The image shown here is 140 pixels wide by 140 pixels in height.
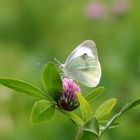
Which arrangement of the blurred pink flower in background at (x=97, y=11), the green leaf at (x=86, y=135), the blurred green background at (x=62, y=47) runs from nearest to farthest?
the green leaf at (x=86, y=135) → the blurred green background at (x=62, y=47) → the blurred pink flower in background at (x=97, y=11)

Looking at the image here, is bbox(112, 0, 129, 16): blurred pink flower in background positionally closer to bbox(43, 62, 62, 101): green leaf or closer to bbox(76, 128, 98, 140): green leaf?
bbox(43, 62, 62, 101): green leaf

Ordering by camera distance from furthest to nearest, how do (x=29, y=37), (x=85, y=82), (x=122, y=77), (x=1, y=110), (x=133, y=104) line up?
(x=29, y=37) → (x=122, y=77) → (x=1, y=110) → (x=85, y=82) → (x=133, y=104)

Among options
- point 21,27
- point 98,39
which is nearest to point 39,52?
point 98,39

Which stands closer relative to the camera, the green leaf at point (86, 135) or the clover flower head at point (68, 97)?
the green leaf at point (86, 135)

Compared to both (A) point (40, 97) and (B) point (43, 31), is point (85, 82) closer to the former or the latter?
(A) point (40, 97)

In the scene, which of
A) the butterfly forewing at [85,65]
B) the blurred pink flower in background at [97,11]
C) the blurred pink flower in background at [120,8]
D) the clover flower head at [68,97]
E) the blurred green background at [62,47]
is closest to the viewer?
the clover flower head at [68,97]

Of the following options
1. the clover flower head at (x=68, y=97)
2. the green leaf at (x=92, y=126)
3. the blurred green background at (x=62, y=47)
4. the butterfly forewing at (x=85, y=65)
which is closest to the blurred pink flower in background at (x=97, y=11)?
the blurred green background at (x=62, y=47)

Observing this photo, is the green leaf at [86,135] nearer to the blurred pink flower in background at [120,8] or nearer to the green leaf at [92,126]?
the green leaf at [92,126]

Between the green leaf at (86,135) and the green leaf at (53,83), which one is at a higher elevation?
the green leaf at (53,83)
